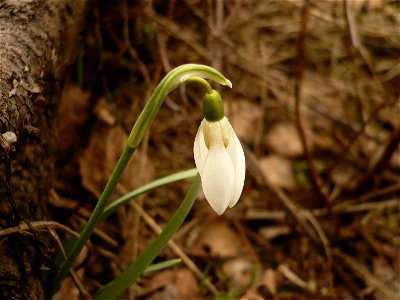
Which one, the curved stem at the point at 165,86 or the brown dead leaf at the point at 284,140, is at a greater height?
the curved stem at the point at 165,86

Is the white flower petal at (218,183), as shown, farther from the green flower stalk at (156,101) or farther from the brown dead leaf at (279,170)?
the brown dead leaf at (279,170)

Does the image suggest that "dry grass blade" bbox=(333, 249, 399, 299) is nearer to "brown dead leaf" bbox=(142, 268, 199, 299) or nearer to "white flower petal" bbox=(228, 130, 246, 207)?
"brown dead leaf" bbox=(142, 268, 199, 299)

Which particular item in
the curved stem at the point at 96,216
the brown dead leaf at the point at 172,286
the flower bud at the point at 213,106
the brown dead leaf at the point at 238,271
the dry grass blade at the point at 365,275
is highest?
the flower bud at the point at 213,106

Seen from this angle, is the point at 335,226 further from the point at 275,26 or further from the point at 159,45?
the point at 275,26

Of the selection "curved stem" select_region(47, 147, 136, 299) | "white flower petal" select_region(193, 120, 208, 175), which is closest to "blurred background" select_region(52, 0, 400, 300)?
"curved stem" select_region(47, 147, 136, 299)

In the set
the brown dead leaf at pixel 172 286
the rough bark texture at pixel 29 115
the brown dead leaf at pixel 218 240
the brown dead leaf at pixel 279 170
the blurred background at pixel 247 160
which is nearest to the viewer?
the rough bark texture at pixel 29 115

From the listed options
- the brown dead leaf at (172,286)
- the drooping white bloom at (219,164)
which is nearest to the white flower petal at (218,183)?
the drooping white bloom at (219,164)
